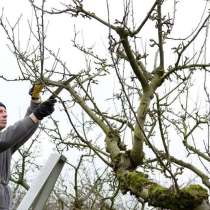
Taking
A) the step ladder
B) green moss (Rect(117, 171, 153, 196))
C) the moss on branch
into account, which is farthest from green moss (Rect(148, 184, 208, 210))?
the step ladder

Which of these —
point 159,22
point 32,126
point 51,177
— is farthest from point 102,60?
point 51,177

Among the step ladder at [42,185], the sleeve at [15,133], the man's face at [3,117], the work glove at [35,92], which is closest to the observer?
the step ladder at [42,185]

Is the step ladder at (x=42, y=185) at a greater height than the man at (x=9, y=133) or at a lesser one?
lesser

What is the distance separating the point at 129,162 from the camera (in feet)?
15.7

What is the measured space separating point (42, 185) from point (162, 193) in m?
1.32

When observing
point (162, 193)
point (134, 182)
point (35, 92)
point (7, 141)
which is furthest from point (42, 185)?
point (134, 182)

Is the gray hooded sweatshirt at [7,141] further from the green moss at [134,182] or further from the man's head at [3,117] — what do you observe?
the green moss at [134,182]

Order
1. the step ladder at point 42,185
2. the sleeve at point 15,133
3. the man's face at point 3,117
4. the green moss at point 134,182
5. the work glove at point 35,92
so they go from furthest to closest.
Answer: the green moss at point 134,182, the work glove at point 35,92, the man's face at point 3,117, the sleeve at point 15,133, the step ladder at point 42,185

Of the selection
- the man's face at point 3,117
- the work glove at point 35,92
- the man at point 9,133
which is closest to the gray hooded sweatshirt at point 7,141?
the man at point 9,133

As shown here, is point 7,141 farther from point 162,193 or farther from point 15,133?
point 162,193

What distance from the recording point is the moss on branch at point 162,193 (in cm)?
412

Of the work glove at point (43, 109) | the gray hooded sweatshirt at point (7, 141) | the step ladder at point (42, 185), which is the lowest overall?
the step ladder at point (42, 185)

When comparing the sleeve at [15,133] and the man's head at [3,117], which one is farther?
the man's head at [3,117]

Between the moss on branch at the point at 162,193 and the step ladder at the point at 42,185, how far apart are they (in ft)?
3.95
